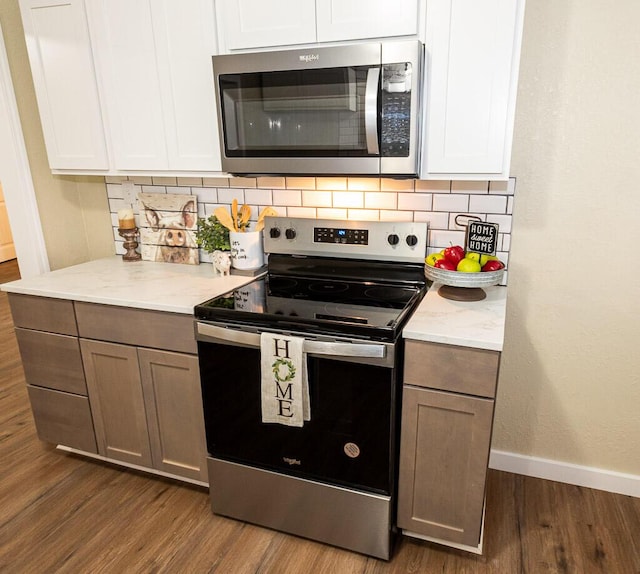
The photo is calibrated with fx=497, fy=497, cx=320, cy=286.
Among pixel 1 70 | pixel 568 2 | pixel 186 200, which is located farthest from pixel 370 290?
pixel 1 70

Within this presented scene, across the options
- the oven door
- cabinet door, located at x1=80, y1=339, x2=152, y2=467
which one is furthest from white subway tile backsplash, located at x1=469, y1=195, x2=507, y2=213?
cabinet door, located at x1=80, y1=339, x2=152, y2=467

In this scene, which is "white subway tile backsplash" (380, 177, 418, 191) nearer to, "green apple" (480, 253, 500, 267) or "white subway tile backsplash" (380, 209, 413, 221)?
"white subway tile backsplash" (380, 209, 413, 221)

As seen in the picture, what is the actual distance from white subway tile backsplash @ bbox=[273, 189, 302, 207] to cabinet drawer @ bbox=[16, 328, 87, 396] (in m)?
1.07

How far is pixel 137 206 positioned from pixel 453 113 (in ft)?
5.64

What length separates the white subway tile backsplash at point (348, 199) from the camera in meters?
2.14

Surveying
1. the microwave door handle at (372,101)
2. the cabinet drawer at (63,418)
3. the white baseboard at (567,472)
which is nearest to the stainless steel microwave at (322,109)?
→ the microwave door handle at (372,101)

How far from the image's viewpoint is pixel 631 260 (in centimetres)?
191

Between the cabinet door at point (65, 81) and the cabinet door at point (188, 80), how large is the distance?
0.35m

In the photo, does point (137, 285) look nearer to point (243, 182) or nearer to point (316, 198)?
point (243, 182)

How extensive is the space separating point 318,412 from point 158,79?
1445 mm

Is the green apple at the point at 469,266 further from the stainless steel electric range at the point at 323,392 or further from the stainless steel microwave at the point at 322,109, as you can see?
the stainless steel microwave at the point at 322,109

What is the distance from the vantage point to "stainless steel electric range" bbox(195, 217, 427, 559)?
1.64 m

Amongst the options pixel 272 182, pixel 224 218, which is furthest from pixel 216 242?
pixel 272 182

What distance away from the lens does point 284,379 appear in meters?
1.69
